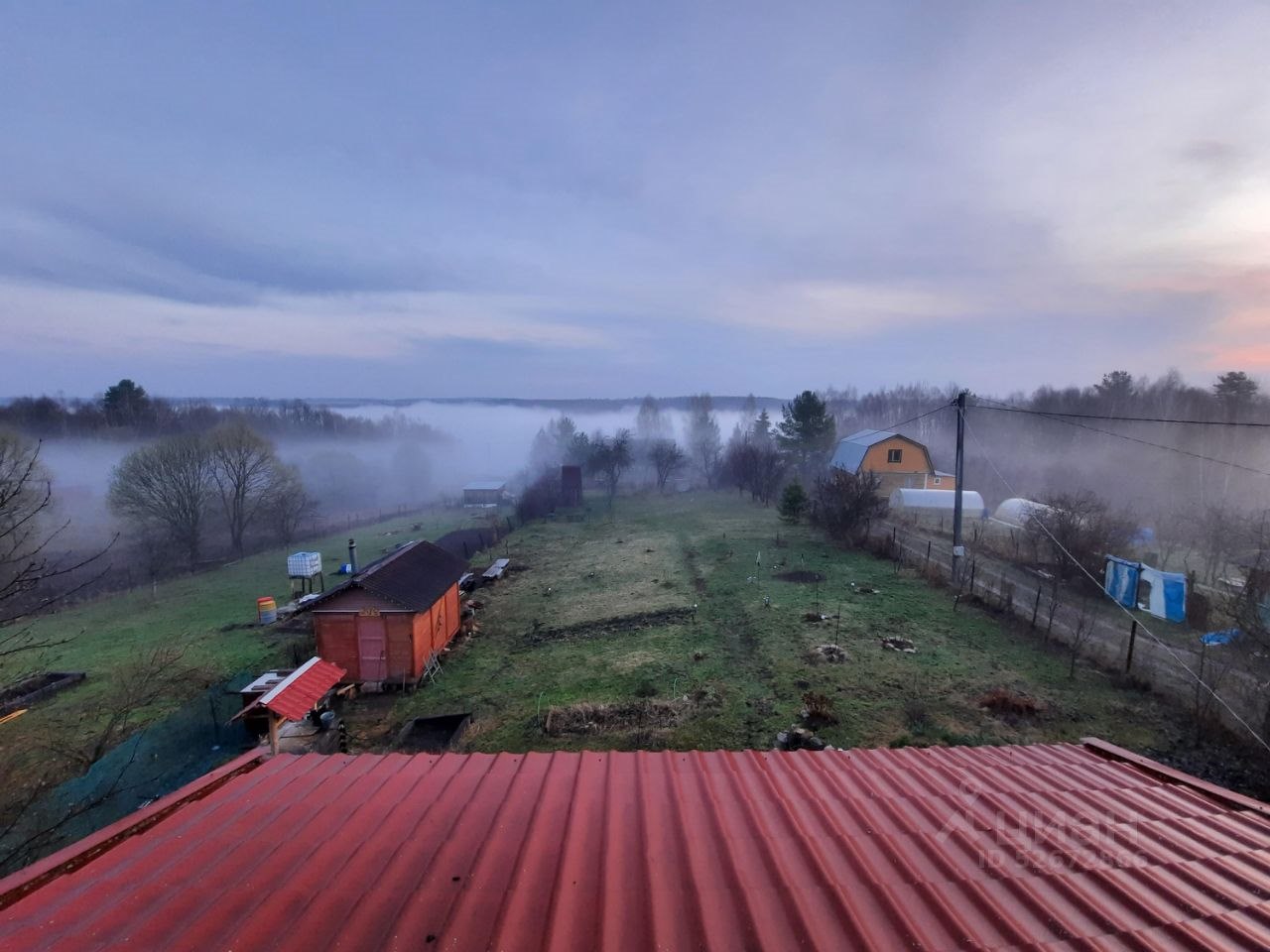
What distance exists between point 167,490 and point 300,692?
2972 cm

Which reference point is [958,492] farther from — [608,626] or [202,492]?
[202,492]

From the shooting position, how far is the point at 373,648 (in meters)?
13.5

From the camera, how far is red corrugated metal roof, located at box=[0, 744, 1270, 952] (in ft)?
8.52

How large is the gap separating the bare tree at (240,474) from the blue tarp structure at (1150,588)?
4244 centimetres

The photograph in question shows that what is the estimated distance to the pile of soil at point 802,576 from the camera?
19.6 metres

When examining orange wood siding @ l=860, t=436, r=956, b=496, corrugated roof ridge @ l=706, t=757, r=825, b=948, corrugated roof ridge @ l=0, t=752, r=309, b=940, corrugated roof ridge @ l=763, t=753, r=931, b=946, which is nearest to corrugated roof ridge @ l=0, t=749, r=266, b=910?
corrugated roof ridge @ l=0, t=752, r=309, b=940

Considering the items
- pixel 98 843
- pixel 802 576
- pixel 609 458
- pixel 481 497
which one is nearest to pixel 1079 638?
pixel 802 576

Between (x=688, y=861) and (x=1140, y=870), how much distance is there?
264 cm

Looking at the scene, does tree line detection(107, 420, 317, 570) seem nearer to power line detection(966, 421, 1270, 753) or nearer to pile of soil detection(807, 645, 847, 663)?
pile of soil detection(807, 645, 847, 663)

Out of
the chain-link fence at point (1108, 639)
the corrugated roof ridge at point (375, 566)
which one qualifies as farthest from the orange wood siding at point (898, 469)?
the corrugated roof ridge at point (375, 566)

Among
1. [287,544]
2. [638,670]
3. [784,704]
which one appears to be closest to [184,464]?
[287,544]

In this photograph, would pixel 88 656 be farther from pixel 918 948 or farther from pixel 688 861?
pixel 918 948

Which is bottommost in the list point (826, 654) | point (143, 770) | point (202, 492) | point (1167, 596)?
point (143, 770)

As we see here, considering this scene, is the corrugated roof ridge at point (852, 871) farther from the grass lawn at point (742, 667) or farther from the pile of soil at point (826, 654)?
the pile of soil at point (826, 654)
